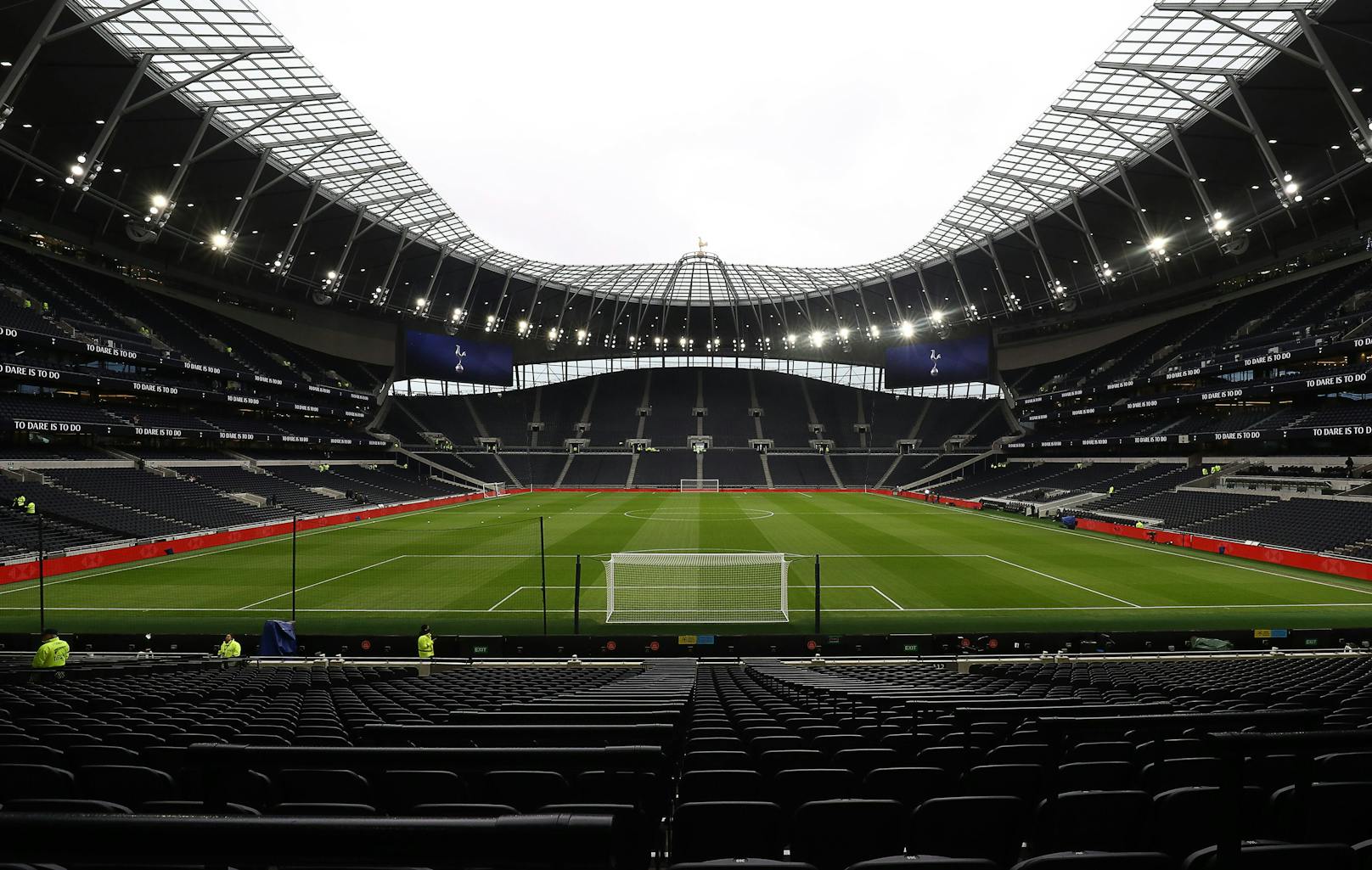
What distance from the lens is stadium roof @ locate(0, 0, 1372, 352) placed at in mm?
33719

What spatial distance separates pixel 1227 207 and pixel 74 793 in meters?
68.0

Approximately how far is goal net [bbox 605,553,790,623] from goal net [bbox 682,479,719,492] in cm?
5332

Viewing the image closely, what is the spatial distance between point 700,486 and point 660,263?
28.8m

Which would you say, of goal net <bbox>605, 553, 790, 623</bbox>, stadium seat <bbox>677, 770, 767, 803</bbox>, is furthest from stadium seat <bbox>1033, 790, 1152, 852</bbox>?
goal net <bbox>605, 553, 790, 623</bbox>

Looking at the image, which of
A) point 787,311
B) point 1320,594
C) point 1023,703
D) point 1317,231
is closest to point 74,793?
point 1023,703

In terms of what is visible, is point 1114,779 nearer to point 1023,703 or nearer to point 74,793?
point 1023,703

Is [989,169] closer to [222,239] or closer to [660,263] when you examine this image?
[660,263]

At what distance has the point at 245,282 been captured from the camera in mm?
65938

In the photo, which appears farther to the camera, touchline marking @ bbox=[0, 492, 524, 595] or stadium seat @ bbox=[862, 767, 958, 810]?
touchline marking @ bbox=[0, 492, 524, 595]

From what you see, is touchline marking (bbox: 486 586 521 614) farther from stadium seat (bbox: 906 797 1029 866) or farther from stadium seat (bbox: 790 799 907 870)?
stadium seat (bbox: 906 797 1029 866)

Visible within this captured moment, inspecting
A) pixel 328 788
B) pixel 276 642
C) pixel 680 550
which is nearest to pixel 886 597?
pixel 680 550

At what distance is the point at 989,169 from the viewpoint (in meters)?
52.2

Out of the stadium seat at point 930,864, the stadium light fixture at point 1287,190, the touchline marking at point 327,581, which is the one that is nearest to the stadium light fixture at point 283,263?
the touchline marking at point 327,581

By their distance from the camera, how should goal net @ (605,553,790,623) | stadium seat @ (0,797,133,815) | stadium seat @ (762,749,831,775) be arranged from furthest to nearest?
goal net @ (605,553,790,623) < stadium seat @ (762,749,831,775) < stadium seat @ (0,797,133,815)
